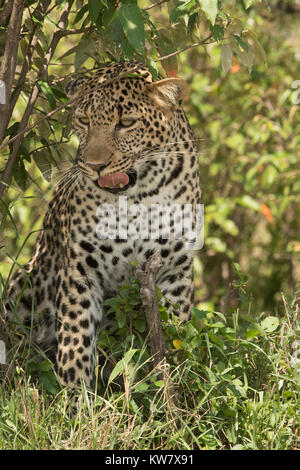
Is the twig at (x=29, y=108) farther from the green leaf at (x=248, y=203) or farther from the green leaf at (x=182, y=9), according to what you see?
the green leaf at (x=248, y=203)

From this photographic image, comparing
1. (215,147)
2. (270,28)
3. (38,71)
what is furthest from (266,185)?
(38,71)

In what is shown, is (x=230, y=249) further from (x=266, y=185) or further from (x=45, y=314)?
(x=45, y=314)

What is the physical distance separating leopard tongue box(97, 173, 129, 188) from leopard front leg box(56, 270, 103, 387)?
0.61 metres

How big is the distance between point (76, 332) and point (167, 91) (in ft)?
4.87

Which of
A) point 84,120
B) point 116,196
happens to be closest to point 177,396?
point 116,196

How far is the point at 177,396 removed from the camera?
4.23 m

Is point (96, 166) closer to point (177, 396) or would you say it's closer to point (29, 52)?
point (29, 52)

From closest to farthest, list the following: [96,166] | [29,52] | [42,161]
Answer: [96,166], [29,52], [42,161]

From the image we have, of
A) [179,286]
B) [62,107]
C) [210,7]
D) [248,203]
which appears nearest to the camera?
[210,7]

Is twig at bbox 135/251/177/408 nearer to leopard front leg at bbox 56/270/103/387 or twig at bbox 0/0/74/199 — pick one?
leopard front leg at bbox 56/270/103/387

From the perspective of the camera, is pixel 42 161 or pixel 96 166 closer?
pixel 96 166

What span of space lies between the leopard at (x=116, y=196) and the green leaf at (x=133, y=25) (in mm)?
818

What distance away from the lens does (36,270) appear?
18.0 ft

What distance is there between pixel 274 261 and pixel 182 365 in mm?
4650
